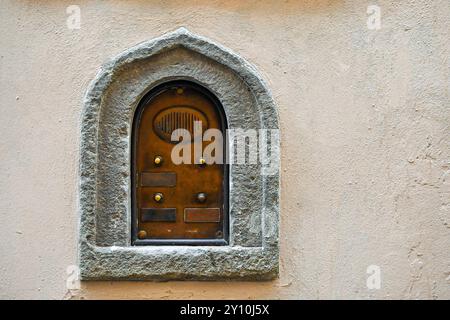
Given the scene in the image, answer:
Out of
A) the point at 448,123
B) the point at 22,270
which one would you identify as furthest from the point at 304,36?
the point at 22,270

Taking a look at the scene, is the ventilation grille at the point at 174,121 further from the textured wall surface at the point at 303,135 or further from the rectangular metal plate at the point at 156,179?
the textured wall surface at the point at 303,135

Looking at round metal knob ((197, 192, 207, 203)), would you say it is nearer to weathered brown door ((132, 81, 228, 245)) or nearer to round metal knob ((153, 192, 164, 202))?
weathered brown door ((132, 81, 228, 245))

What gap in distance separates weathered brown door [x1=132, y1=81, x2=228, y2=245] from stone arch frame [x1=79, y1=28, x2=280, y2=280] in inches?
2.8

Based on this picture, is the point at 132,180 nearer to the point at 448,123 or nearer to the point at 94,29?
the point at 94,29

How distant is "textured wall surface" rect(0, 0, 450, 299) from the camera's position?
316 centimetres

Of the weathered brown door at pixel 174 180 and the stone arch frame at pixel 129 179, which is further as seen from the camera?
the weathered brown door at pixel 174 180

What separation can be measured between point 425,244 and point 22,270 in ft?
7.44

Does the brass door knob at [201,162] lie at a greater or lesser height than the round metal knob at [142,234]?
greater

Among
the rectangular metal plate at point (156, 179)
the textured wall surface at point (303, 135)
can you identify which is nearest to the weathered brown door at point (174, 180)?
the rectangular metal plate at point (156, 179)

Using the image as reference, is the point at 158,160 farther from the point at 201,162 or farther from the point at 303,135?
the point at 303,135

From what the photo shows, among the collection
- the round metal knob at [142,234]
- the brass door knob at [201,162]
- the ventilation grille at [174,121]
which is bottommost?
the round metal knob at [142,234]

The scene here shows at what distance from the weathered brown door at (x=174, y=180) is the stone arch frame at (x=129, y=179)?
0.23 ft

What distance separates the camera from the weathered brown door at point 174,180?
3.21 metres

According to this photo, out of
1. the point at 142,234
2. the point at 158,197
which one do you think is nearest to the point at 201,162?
the point at 158,197
